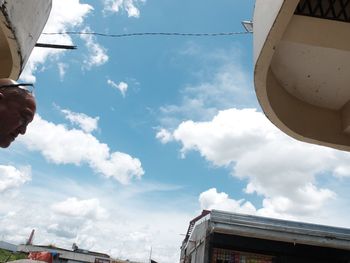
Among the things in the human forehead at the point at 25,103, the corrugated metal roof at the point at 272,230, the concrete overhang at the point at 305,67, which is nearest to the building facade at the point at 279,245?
the corrugated metal roof at the point at 272,230

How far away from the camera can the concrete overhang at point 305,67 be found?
3.56 meters

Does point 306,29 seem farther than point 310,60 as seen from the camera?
No

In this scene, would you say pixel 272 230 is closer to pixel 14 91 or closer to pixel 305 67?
pixel 305 67

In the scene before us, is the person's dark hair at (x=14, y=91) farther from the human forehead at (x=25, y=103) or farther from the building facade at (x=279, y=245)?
the building facade at (x=279, y=245)

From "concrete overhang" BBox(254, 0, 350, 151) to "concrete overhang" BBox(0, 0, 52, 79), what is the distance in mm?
1856

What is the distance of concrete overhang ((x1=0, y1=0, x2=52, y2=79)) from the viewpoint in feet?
9.94

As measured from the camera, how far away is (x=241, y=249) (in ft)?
31.9

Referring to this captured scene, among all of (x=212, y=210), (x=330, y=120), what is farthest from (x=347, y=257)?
(x=330, y=120)

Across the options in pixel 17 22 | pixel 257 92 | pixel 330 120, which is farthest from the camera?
pixel 330 120

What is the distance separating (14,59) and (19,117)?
1887 mm

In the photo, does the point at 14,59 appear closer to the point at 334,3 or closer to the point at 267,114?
the point at 267,114

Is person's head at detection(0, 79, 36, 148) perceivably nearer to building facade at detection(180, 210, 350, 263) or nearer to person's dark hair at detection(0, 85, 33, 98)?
person's dark hair at detection(0, 85, 33, 98)

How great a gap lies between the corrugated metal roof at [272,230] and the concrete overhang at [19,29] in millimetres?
6149

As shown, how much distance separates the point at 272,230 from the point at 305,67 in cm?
556
